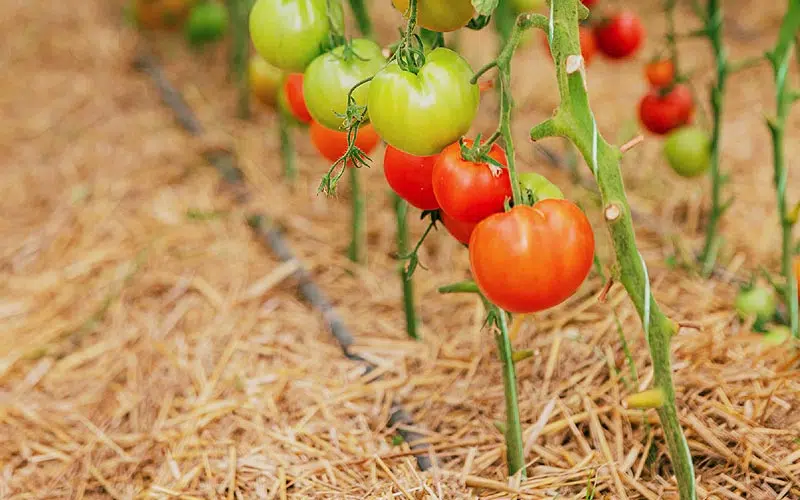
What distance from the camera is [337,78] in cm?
110

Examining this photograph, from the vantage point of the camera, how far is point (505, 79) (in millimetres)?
928

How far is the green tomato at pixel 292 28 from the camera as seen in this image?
115 cm

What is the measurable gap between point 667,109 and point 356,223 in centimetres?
78

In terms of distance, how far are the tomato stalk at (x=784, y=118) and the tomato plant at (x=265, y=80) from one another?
1.20 metres

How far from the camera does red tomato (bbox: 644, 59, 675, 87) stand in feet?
5.94

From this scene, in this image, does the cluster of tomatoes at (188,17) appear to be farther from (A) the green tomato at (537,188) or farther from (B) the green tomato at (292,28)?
(A) the green tomato at (537,188)

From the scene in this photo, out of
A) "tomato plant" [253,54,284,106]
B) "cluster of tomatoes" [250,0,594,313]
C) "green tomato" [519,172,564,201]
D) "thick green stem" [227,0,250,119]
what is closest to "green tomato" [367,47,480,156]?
"cluster of tomatoes" [250,0,594,313]

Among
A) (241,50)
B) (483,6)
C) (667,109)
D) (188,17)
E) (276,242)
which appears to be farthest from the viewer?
(188,17)

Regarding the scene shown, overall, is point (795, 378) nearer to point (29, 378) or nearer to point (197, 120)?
point (29, 378)

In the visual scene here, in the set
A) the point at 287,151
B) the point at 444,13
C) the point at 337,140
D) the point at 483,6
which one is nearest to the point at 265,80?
the point at 287,151

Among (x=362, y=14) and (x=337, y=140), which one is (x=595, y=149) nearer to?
(x=337, y=140)

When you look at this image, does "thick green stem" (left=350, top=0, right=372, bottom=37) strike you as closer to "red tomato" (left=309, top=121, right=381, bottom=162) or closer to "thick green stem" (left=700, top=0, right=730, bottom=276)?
"red tomato" (left=309, top=121, right=381, bottom=162)

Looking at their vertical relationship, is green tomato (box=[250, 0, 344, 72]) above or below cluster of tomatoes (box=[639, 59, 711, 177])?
above

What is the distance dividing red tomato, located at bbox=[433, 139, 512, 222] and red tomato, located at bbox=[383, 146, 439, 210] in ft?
0.20
